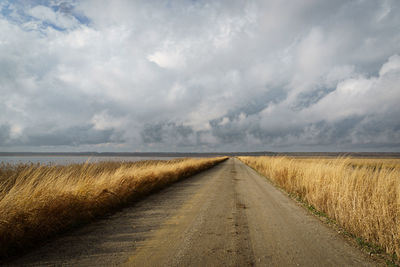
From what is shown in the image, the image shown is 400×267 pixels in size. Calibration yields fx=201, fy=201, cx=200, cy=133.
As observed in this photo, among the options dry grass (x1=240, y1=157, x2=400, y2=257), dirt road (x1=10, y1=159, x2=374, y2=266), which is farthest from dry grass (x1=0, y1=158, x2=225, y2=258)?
dry grass (x1=240, y1=157, x2=400, y2=257)

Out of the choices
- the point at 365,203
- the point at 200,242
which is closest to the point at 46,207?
the point at 200,242

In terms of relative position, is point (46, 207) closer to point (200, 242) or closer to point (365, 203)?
point (200, 242)

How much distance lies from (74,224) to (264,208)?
19.0ft

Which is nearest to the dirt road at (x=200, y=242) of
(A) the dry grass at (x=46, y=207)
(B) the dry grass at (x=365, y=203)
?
(A) the dry grass at (x=46, y=207)

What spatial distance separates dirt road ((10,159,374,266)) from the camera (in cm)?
338

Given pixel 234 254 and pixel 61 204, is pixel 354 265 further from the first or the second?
pixel 61 204

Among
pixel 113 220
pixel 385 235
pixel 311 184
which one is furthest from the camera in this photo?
pixel 311 184

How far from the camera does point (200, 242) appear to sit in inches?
161

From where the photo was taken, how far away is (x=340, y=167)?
7.64 metres

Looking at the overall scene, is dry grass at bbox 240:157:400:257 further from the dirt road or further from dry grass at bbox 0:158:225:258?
dry grass at bbox 0:158:225:258

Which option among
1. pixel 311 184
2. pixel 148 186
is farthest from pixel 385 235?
pixel 148 186

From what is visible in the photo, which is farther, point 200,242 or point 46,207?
point 46,207

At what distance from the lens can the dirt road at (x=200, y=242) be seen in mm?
3380

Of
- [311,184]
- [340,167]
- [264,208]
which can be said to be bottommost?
[264,208]
